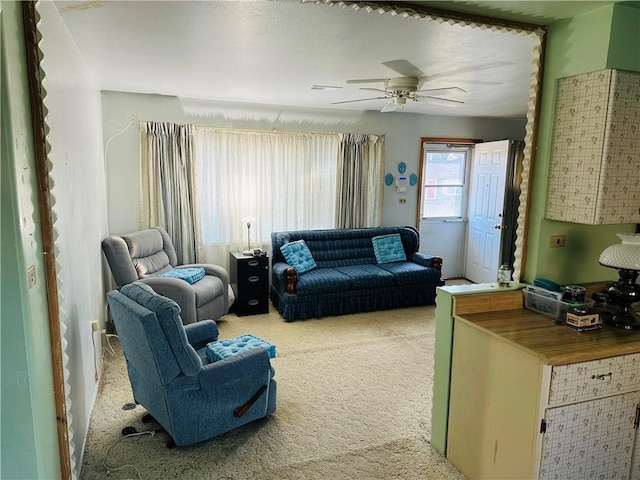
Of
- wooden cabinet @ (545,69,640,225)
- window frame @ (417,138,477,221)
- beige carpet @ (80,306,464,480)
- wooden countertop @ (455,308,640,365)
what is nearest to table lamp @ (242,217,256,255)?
beige carpet @ (80,306,464,480)

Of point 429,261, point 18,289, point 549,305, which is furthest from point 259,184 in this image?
point 18,289

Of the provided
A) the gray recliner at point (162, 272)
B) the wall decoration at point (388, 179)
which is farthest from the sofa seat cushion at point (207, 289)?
the wall decoration at point (388, 179)

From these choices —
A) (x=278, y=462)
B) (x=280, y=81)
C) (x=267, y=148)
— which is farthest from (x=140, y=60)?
(x=278, y=462)

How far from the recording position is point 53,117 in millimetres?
2090

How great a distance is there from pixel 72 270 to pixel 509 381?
2412mm

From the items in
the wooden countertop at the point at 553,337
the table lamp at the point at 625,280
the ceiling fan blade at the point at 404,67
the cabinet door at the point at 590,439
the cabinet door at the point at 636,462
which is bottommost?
the cabinet door at the point at 636,462

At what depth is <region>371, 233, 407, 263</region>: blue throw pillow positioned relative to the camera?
5426 millimetres

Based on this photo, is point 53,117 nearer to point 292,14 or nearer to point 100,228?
point 292,14

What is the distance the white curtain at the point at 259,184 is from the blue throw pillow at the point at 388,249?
0.74 metres

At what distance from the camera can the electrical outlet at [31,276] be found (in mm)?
1478

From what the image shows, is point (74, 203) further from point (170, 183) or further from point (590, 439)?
point (590, 439)

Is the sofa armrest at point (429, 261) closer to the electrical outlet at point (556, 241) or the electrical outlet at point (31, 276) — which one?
the electrical outlet at point (556, 241)

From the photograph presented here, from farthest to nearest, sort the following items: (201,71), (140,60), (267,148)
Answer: (267,148) < (201,71) < (140,60)

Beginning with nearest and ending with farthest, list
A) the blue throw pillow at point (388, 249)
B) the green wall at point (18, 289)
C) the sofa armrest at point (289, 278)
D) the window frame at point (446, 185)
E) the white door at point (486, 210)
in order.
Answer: the green wall at point (18, 289)
the sofa armrest at point (289, 278)
the blue throw pillow at point (388, 249)
the white door at point (486, 210)
the window frame at point (446, 185)
